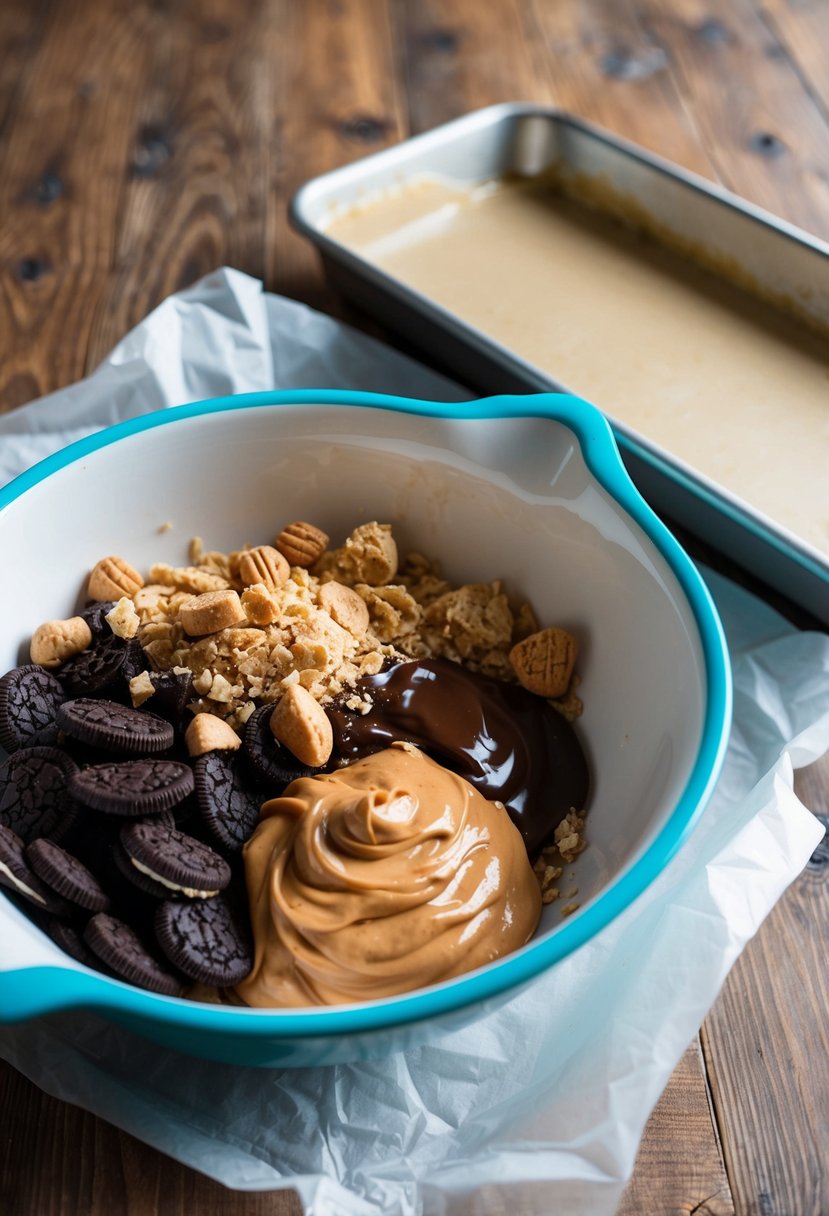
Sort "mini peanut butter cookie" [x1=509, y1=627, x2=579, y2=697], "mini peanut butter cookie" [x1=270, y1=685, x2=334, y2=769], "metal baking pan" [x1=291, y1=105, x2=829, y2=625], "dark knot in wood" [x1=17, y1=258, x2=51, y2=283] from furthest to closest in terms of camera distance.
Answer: "dark knot in wood" [x1=17, y1=258, x2=51, y2=283] → "metal baking pan" [x1=291, y1=105, x2=829, y2=625] → "mini peanut butter cookie" [x1=509, y1=627, x2=579, y2=697] → "mini peanut butter cookie" [x1=270, y1=685, x2=334, y2=769]

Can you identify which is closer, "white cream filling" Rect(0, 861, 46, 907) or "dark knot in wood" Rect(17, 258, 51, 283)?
"white cream filling" Rect(0, 861, 46, 907)

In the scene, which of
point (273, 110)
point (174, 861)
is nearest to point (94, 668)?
point (174, 861)

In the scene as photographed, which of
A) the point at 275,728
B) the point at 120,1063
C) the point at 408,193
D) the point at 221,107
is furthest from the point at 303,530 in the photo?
the point at 221,107

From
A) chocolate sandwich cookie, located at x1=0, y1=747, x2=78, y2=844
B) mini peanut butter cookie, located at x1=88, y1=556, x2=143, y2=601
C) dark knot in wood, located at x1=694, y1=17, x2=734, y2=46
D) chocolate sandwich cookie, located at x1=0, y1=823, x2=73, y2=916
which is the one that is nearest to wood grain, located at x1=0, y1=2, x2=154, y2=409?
mini peanut butter cookie, located at x1=88, y1=556, x2=143, y2=601

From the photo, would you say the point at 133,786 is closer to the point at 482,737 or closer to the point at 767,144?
the point at 482,737

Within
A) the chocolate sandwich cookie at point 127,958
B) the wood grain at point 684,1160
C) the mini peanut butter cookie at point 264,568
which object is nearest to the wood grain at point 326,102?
the mini peanut butter cookie at point 264,568

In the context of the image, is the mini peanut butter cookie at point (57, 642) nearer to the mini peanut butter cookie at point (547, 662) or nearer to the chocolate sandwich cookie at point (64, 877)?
the chocolate sandwich cookie at point (64, 877)

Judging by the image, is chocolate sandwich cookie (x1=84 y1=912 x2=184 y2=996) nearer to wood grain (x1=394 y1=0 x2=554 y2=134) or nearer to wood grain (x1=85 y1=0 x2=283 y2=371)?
wood grain (x1=85 y1=0 x2=283 y2=371)
